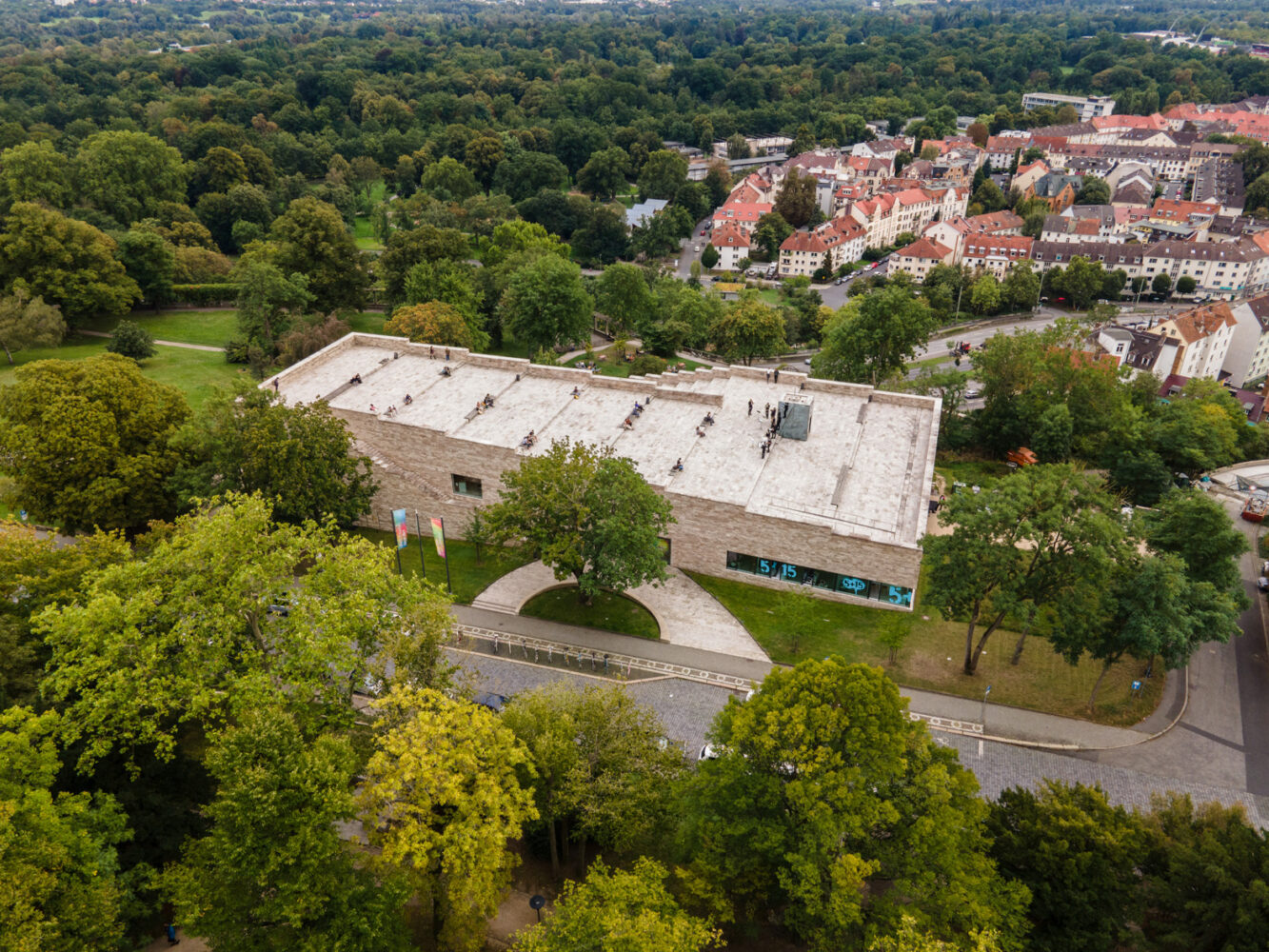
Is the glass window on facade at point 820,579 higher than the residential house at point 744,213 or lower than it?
higher

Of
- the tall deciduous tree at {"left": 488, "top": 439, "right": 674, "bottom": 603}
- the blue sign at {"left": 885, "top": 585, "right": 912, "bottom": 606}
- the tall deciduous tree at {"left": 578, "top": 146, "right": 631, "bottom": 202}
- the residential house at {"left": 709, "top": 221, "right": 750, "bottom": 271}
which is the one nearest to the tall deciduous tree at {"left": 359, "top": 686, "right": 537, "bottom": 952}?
the tall deciduous tree at {"left": 488, "top": 439, "right": 674, "bottom": 603}

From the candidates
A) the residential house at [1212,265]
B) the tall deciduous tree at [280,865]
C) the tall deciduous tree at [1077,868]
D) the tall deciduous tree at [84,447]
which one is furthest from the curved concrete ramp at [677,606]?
the residential house at [1212,265]

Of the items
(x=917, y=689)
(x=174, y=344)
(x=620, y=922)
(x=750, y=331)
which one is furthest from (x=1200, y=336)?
(x=174, y=344)

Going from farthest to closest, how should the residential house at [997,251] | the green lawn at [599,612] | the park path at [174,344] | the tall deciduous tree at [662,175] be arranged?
1. the tall deciduous tree at [662,175]
2. the residential house at [997,251]
3. the park path at [174,344]
4. the green lawn at [599,612]

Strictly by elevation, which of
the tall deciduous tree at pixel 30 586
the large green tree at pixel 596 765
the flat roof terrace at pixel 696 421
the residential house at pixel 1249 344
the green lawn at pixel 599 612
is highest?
the tall deciduous tree at pixel 30 586

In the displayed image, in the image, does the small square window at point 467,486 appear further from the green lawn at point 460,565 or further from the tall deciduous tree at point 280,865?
the tall deciduous tree at point 280,865

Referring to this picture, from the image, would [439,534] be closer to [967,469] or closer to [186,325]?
[967,469]

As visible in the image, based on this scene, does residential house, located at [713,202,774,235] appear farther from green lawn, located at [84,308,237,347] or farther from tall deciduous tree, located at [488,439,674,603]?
tall deciduous tree, located at [488,439,674,603]
